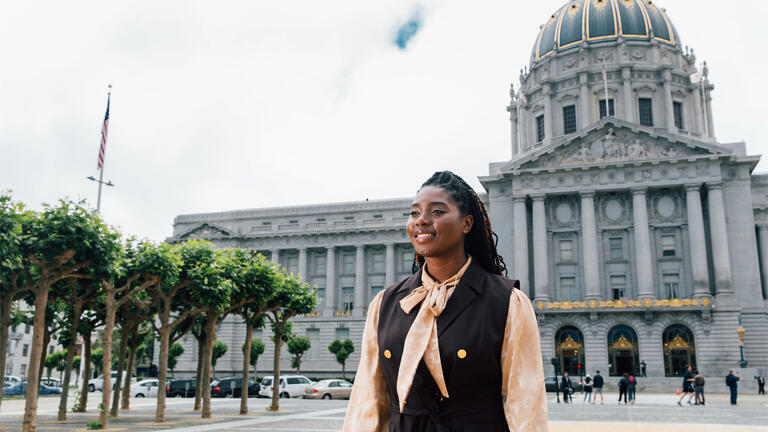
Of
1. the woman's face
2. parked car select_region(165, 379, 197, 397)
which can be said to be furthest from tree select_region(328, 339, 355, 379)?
the woman's face

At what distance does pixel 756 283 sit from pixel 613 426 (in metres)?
44.0

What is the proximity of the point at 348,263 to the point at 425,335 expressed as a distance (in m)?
73.1

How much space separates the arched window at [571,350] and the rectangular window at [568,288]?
3.62 meters

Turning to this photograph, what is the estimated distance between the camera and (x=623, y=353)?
56094 millimetres

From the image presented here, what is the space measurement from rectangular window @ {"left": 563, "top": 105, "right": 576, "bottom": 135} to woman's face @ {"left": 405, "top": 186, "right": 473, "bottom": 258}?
79054mm

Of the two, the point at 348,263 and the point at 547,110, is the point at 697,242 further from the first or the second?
the point at 348,263

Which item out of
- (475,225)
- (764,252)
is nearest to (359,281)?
(764,252)

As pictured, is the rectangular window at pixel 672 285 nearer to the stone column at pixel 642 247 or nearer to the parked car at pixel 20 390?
the stone column at pixel 642 247

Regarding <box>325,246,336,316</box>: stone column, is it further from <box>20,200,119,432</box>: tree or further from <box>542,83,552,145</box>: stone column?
<box>20,200,119,432</box>: tree

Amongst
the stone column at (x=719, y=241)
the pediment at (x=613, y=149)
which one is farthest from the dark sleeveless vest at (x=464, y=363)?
the pediment at (x=613, y=149)

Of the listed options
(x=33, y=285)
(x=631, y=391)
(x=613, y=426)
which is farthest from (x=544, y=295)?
(x=33, y=285)

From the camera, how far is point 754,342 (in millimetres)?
55219

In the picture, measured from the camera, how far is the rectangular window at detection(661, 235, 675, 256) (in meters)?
59.7

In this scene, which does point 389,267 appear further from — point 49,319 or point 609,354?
point 49,319
